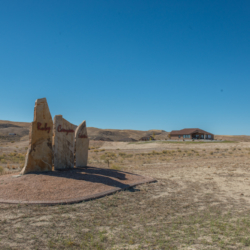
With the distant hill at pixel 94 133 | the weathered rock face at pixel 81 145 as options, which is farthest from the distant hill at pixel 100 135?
the weathered rock face at pixel 81 145

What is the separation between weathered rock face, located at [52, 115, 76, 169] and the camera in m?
10.5

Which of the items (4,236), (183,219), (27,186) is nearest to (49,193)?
(27,186)

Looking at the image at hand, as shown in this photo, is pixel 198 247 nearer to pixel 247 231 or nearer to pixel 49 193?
pixel 247 231

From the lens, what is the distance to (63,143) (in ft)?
35.3

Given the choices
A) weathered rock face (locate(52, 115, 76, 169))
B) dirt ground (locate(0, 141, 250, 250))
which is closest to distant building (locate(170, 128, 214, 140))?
weathered rock face (locate(52, 115, 76, 169))

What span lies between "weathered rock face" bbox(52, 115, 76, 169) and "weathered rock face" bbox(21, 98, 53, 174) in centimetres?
24

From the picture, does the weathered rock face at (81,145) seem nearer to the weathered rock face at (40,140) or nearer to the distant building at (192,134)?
the weathered rock face at (40,140)

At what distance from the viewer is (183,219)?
5766 millimetres

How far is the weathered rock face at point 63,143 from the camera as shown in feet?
34.3

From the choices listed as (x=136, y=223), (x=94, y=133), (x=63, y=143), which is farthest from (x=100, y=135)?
(x=136, y=223)

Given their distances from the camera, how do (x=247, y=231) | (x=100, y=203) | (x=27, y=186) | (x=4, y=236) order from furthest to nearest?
(x=27, y=186)
(x=100, y=203)
(x=247, y=231)
(x=4, y=236)

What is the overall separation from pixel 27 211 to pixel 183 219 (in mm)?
3884

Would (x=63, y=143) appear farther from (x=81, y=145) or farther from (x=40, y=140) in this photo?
(x=81, y=145)

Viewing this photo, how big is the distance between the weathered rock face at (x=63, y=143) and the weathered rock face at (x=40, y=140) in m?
0.24
